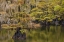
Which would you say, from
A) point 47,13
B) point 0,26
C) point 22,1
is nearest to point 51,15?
point 47,13

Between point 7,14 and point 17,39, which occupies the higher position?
point 7,14

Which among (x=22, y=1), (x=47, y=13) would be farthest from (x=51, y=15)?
(x=22, y=1)

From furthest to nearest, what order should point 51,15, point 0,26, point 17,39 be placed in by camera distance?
point 51,15, point 0,26, point 17,39

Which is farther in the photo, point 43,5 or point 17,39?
point 43,5

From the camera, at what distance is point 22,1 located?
3044 centimetres

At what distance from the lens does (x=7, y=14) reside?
98.7ft

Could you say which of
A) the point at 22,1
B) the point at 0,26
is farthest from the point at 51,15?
the point at 22,1

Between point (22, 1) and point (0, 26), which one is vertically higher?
point (22, 1)

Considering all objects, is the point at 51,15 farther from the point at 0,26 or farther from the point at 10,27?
the point at 10,27

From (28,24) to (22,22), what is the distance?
83 centimetres

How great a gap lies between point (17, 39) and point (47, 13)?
28351 mm

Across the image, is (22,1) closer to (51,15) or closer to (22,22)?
(22,22)

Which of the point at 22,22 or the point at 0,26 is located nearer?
the point at 22,22

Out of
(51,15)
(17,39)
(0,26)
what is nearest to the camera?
(17,39)
